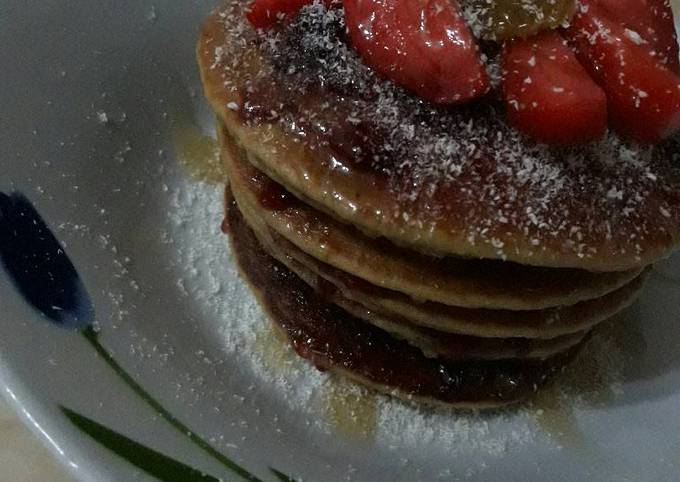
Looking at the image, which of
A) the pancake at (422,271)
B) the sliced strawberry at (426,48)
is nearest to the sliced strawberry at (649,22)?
the sliced strawberry at (426,48)

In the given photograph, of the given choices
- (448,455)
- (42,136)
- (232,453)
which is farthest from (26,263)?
(448,455)

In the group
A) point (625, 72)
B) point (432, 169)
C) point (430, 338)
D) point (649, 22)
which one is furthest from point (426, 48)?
point (430, 338)

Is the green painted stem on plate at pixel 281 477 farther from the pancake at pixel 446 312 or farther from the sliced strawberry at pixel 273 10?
the sliced strawberry at pixel 273 10

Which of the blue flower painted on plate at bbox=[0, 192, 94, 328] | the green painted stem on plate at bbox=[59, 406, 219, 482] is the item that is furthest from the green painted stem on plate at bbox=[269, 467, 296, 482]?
the blue flower painted on plate at bbox=[0, 192, 94, 328]

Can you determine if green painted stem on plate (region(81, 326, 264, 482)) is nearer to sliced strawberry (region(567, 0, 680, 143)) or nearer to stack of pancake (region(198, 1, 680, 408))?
stack of pancake (region(198, 1, 680, 408))

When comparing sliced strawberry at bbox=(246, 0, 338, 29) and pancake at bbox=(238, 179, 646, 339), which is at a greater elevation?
sliced strawberry at bbox=(246, 0, 338, 29)

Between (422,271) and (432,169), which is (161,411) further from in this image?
(432,169)
